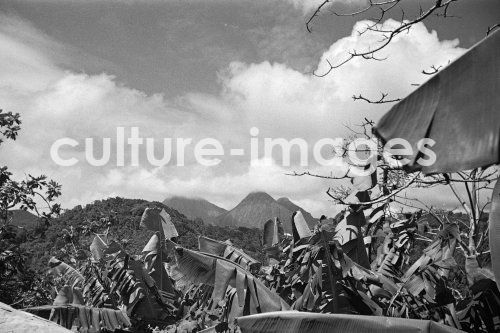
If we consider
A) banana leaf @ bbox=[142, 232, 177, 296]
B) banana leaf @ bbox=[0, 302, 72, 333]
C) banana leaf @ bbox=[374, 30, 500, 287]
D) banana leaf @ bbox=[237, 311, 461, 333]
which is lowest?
banana leaf @ bbox=[142, 232, 177, 296]

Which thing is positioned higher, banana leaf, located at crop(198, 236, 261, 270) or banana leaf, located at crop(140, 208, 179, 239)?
banana leaf, located at crop(140, 208, 179, 239)

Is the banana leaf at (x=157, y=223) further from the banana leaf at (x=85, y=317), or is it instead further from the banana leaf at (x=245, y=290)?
the banana leaf at (x=245, y=290)

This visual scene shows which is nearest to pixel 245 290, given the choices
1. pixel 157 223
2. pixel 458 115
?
pixel 458 115

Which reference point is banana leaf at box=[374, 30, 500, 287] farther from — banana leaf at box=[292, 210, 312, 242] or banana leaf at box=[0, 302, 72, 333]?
banana leaf at box=[292, 210, 312, 242]

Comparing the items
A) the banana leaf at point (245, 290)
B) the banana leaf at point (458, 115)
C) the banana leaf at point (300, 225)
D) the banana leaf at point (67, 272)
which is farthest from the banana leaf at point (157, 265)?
the banana leaf at point (458, 115)

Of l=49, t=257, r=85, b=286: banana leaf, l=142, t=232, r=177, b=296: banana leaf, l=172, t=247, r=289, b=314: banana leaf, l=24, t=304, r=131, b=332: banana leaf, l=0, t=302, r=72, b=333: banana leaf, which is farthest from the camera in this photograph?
l=49, t=257, r=85, b=286: banana leaf

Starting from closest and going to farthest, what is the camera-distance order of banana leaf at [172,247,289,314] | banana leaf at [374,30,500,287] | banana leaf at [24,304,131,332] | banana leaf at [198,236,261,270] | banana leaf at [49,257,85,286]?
banana leaf at [374,30,500,287]
banana leaf at [172,247,289,314]
banana leaf at [24,304,131,332]
banana leaf at [198,236,261,270]
banana leaf at [49,257,85,286]

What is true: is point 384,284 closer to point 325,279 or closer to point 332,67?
point 325,279

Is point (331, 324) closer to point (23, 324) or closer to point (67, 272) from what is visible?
point (23, 324)

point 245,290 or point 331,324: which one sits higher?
point 331,324

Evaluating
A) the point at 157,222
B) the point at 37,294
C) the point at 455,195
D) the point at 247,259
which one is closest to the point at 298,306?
the point at 247,259

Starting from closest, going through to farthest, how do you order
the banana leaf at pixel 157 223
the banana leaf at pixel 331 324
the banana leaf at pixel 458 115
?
the banana leaf at pixel 458 115
the banana leaf at pixel 331 324
the banana leaf at pixel 157 223

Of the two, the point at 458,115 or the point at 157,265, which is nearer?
the point at 458,115

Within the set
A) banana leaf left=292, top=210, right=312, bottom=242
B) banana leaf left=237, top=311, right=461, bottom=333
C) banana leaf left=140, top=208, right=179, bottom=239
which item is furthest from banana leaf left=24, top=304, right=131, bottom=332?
banana leaf left=237, top=311, right=461, bottom=333
